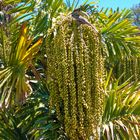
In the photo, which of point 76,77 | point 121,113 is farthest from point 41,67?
point 76,77

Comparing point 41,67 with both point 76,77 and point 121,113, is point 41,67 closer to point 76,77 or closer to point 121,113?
point 121,113

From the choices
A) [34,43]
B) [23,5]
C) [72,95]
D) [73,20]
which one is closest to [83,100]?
[72,95]

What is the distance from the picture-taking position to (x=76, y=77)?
12.6ft

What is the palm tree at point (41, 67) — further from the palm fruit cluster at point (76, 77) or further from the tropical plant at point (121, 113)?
the palm fruit cluster at point (76, 77)

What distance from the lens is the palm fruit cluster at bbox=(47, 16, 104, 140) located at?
12.5 ft

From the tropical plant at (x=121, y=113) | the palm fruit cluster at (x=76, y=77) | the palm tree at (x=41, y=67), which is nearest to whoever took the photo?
the palm fruit cluster at (x=76, y=77)

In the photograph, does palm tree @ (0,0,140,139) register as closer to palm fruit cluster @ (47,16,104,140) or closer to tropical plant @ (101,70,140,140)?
tropical plant @ (101,70,140,140)

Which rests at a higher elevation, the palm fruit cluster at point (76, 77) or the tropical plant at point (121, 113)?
the palm fruit cluster at point (76, 77)

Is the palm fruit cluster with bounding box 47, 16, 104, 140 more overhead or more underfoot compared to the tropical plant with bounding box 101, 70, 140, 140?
more overhead

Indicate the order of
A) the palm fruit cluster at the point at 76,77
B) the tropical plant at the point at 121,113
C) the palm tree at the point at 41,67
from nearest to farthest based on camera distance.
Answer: the palm fruit cluster at the point at 76,77, the palm tree at the point at 41,67, the tropical plant at the point at 121,113

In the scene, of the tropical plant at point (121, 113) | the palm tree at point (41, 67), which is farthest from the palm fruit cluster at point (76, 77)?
the tropical plant at point (121, 113)

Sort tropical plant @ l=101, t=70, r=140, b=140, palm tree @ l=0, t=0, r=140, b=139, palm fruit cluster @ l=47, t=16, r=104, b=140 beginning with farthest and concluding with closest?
tropical plant @ l=101, t=70, r=140, b=140
palm tree @ l=0, t=0, r=140, b=139
palm fruit cluster @ l=47, t=16, r=104, b=140

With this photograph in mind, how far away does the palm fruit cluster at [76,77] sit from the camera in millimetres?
3803

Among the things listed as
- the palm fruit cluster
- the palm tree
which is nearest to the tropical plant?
the palm tree
